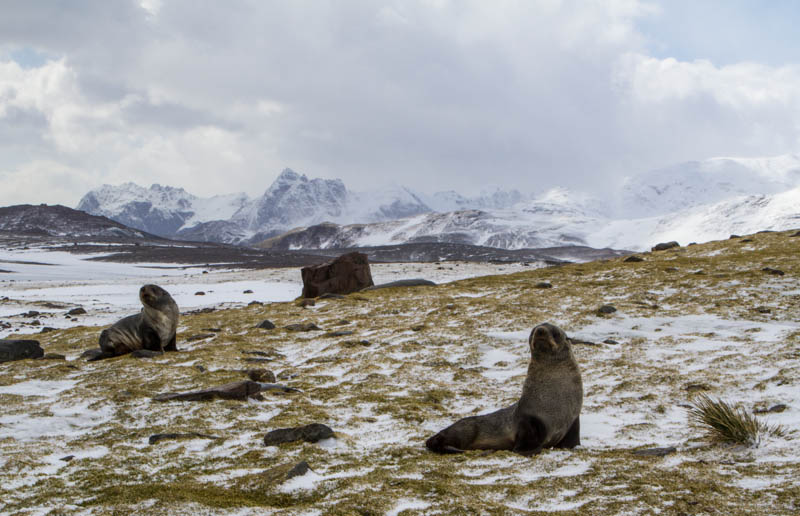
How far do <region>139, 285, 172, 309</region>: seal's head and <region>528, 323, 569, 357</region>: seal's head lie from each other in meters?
11.7

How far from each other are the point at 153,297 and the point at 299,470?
11109mm

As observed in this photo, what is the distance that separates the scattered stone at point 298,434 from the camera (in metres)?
8.54

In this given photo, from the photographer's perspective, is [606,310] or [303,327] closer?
[606,310]

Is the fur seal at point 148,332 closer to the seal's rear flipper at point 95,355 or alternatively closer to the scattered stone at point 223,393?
the seal's rear flipper at point 95,355

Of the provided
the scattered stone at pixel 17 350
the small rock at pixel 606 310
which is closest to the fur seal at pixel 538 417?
the small rock at pixel 606 310

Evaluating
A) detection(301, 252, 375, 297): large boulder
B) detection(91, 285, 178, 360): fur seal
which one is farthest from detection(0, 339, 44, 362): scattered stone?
detection(301, 252, 375, 297): large boulder

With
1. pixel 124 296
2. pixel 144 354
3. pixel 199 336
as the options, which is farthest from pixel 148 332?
pixel 124 296

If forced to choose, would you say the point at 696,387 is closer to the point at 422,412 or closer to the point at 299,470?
the point at 422,412

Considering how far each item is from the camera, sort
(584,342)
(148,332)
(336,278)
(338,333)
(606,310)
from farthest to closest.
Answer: (336,278) → (338,333) → (606,310) → (148,332) → (584,342)

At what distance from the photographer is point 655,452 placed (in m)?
7.53

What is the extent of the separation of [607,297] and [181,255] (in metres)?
134

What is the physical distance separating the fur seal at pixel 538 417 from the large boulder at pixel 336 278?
26.0m

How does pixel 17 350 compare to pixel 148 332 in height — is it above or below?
below

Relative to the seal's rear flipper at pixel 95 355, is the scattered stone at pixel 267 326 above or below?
above
